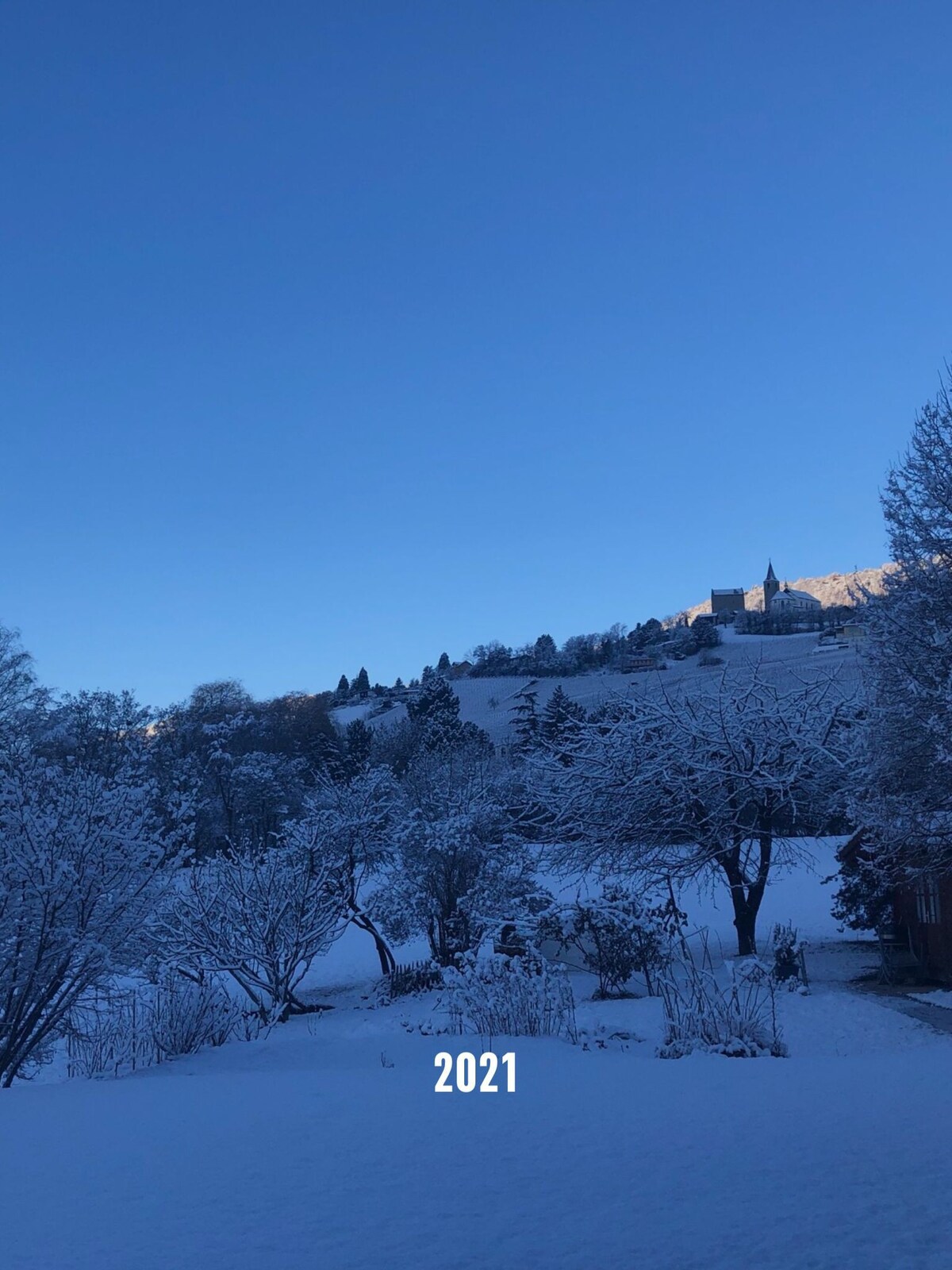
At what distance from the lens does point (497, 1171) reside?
4.32m

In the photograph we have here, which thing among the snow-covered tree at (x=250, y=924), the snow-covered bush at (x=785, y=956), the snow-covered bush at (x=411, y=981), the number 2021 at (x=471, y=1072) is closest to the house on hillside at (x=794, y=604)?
the snow-covered bush at (x=411, y=981)

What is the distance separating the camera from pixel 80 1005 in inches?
398

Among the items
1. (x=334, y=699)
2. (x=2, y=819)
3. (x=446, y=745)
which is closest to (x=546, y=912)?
(x=2, y=819)

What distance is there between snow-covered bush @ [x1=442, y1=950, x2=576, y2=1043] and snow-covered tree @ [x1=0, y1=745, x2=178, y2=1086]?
3.41 metres

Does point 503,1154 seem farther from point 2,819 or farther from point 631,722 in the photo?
point 631,722

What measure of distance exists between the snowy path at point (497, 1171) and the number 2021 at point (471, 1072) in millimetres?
141

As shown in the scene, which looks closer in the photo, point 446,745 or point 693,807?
point 693,807

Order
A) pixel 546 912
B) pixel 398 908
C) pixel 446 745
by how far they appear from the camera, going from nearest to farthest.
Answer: pixel 546 912 → pixel 398 908 → pixel 446 745

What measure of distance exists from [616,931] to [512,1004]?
18.6ft

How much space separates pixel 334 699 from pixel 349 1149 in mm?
103144

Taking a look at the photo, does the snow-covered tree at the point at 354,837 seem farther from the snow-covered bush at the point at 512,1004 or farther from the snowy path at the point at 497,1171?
the snowy path at the point at 497,1171

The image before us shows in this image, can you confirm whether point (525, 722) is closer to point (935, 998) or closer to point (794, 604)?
point (935, 998)

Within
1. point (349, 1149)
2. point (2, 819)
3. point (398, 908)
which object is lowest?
point (398, 908)

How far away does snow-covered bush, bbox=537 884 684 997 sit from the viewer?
14.5 m
